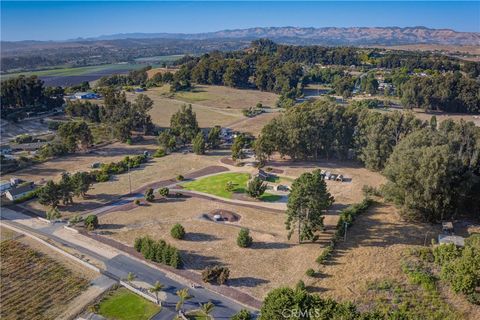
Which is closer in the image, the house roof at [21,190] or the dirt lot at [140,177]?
the dirt lot at [140,177]

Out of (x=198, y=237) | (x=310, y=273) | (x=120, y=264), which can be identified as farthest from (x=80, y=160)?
(x=310, y=273)

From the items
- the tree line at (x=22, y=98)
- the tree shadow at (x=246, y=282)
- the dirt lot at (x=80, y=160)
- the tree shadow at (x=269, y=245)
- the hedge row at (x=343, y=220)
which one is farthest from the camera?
the tree line at (x=22, y=98)

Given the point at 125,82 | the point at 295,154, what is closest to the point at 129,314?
the point at 295,154

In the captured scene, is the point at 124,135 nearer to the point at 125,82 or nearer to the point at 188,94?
the point at 188,94

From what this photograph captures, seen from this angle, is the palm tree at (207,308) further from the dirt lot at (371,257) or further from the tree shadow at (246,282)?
the dirt lot at (371,257)

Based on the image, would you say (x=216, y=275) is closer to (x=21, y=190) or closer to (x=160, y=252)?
(x=160, y=252)

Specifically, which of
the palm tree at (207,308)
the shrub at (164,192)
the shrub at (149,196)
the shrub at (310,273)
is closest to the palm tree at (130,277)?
the palm tree at (207,308)

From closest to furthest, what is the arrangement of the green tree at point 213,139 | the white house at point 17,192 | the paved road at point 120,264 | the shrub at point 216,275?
the paved road at point 120,264, the shrub at point 216,275, the white house at point 17,192, the green tree at point 213,139
